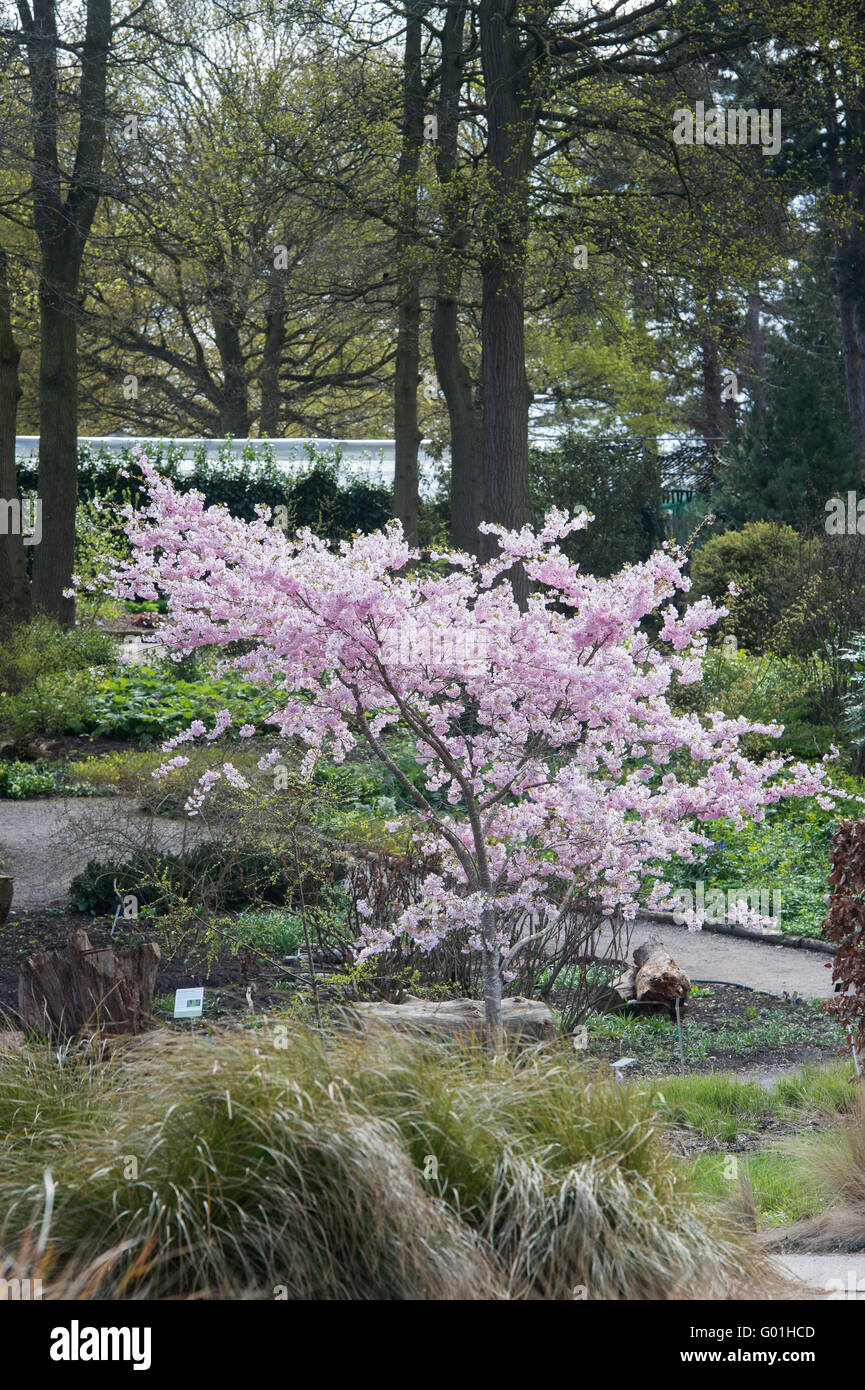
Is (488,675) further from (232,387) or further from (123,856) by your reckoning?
(232,387)

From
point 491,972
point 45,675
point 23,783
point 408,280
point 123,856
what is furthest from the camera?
point 408,280

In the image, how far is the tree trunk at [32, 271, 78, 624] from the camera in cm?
1408

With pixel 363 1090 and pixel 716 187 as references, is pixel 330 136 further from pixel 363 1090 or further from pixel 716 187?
pixel 363 1090

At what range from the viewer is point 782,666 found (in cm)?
1219

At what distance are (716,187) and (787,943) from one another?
7.97m

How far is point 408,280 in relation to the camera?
1377cm

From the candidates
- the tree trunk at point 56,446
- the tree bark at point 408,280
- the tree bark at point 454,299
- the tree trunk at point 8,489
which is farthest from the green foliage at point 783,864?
the tree trunk at point 56,446

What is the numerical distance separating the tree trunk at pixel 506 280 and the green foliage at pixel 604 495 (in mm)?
7962

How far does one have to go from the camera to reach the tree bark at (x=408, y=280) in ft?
43.9

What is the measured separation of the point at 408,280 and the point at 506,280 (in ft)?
5.22

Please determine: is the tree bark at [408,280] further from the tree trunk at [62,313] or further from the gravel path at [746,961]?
the gravel path at [746,961]

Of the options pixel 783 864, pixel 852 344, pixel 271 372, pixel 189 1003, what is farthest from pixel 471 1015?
pixel 271 372

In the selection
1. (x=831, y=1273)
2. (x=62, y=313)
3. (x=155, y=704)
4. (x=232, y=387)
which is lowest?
(x=831, y=1273)

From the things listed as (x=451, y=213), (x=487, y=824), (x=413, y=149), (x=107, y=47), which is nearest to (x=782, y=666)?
(x=451, y=213)
